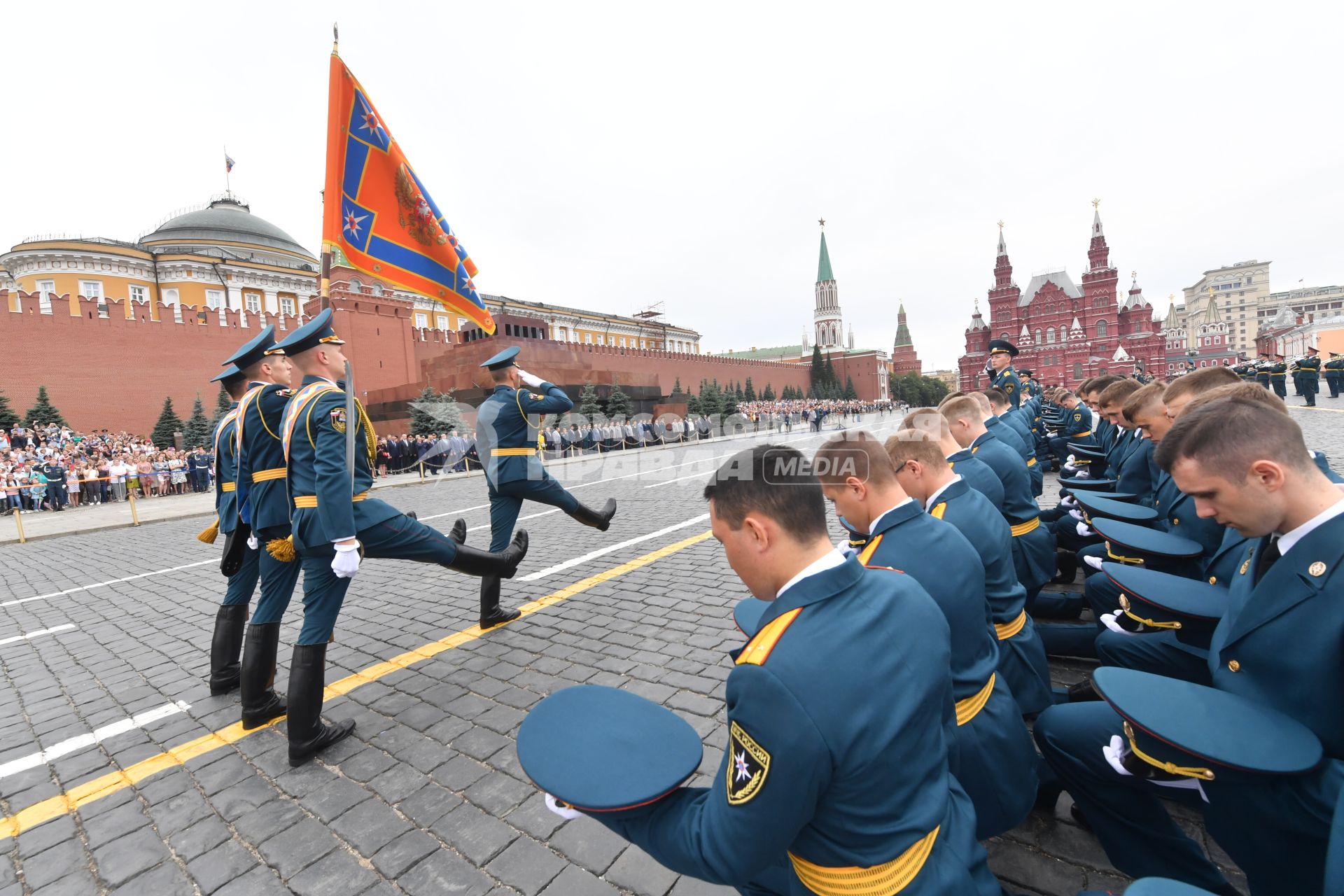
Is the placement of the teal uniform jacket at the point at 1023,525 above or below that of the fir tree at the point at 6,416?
below

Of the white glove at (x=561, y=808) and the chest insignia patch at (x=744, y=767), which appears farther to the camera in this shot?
the white glove at (x=561, y=808)

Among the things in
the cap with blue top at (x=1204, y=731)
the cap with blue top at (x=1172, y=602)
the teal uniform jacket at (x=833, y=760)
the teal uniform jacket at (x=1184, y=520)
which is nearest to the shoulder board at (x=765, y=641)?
the teal uniform jacket at (x=833, y=760)

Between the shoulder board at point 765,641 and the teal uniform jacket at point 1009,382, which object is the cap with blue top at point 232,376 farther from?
the teal uniform jacket at point 1009,382

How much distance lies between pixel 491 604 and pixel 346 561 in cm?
171

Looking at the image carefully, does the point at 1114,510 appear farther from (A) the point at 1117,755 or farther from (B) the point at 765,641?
(B) the point at 765,641

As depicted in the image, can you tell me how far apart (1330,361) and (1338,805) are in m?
29.6

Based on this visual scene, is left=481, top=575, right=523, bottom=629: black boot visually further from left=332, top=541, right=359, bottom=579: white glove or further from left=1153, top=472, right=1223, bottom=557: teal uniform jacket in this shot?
left=1153, top=472, right=1223, bottom=557: teal uniform jacket

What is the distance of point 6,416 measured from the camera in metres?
23.5

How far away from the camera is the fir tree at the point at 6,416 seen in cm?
2322

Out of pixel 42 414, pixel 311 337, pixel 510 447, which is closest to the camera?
pixel 311 337

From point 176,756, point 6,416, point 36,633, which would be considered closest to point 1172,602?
point 176,756

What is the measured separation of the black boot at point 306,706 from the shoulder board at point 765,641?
→ 263 centimetres

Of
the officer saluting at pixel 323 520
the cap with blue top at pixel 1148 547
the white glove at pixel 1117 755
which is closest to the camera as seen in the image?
the white glove at pixel 1117 755

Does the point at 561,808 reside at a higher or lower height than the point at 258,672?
higher
